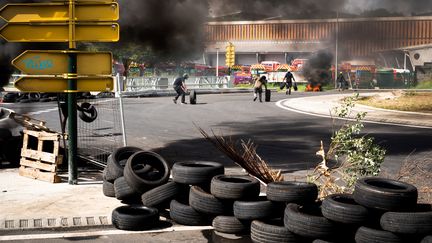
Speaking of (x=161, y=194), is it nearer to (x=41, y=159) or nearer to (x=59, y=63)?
(x=41, y=159)

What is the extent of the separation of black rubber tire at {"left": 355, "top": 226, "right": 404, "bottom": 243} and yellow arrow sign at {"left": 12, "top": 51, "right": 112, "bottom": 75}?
5422 mm

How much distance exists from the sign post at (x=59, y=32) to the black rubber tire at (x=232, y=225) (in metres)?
3.62

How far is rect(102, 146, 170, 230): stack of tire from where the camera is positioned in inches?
275

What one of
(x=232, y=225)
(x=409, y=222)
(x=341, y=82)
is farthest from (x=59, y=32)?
(x=341, y=82)

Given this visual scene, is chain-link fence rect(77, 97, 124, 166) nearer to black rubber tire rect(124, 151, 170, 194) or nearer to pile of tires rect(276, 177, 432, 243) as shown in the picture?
black rubber tire rect(124, 151, 170, 194)

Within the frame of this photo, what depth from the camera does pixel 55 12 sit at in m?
9.70

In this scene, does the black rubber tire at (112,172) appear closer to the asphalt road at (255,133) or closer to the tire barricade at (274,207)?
the tire barricade at (274,207)

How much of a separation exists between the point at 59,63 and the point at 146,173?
275 cm

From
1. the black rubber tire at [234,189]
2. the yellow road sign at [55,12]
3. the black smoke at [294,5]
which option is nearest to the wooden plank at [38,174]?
the yellow road sign at [55,12]

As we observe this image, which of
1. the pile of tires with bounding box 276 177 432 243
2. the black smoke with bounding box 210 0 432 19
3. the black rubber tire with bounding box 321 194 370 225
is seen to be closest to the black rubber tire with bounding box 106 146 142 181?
the pile of tires with bounding box 276 177 432 243

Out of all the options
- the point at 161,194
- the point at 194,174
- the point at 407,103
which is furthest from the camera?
the point at 407,103

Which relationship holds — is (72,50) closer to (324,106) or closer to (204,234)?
(204,234)

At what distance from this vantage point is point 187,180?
7430 mm

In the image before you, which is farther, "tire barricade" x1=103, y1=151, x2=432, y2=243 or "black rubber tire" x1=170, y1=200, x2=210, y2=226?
"black rubber tire" x1=170, y1=200, x2=210, y2=226
